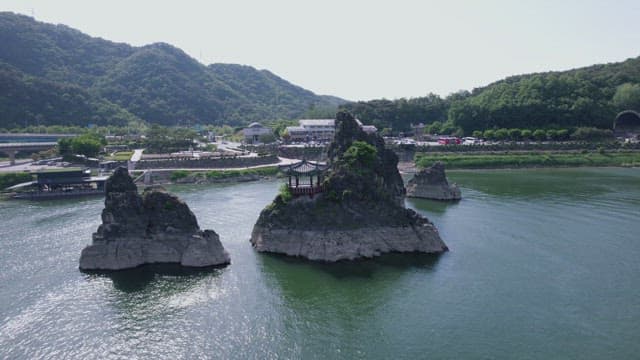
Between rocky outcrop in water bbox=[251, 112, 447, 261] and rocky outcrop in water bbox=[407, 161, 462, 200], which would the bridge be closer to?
rocky outcrop in water bbox=[251, 112, 447, 261]

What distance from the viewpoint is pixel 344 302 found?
33531 millimetres

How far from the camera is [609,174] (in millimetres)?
99062

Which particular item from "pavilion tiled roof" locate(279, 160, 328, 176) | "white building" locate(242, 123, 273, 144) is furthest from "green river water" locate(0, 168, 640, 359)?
"white building" locate(242, 123, 273, 144)

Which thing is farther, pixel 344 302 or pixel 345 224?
pixel 345 224

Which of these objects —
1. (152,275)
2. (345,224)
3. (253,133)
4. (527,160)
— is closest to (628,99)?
(527,160)

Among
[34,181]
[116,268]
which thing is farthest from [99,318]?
[34,181]

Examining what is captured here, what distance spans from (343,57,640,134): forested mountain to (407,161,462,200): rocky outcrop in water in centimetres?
7906

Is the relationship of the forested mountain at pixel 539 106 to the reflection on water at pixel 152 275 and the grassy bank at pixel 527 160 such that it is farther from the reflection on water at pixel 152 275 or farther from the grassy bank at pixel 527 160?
the reflection on water at pixel 152 275

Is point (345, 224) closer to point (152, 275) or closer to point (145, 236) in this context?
point (152, 275)

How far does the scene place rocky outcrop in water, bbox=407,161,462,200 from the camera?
72.3 meters

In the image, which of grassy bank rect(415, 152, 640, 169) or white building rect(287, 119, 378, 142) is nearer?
grassy bank rect(415, 152, 640, 169)

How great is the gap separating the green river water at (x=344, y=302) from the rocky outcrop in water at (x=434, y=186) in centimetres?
1863

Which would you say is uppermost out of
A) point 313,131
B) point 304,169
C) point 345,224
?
point 313,131

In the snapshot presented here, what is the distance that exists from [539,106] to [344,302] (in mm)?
127712
